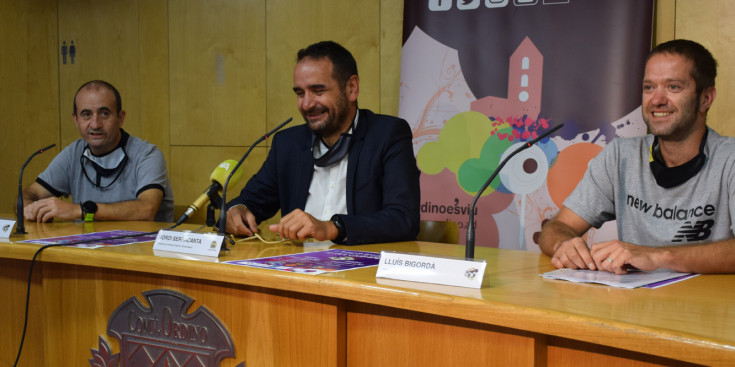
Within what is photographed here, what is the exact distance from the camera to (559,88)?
132 inches

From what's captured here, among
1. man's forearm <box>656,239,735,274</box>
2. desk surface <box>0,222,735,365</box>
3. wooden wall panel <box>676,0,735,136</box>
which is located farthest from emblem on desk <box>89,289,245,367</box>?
wooden wall panel <box>676,0,735,136</box>

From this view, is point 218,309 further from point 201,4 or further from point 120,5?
point 120,5

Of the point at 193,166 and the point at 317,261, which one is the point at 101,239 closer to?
the point at 317,261

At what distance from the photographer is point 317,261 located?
5.64 feet

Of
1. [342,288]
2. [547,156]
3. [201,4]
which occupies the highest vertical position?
[201,4]

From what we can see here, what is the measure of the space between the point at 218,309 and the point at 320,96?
106cm

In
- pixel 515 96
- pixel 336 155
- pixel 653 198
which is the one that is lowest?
pixel 653 198

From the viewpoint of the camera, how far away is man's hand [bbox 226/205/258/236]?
2.25 metres

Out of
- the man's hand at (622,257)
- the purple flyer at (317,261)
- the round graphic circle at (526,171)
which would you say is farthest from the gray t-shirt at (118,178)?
the man's hand at (622,257)

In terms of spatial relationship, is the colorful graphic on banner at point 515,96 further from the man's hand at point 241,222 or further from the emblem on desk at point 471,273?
the emblem on desk at point 471,273

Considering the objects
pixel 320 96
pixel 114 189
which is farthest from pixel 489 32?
pixel 114 189

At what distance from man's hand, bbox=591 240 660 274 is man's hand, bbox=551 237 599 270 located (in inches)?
0.8

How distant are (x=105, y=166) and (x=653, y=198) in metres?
2.42

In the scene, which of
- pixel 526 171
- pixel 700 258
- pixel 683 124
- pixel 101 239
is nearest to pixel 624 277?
pixel 700 258
